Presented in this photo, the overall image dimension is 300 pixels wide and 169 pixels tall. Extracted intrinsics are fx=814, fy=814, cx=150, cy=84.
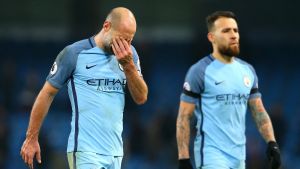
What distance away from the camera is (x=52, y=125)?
1700 cm

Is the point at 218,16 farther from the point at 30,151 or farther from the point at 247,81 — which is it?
the point at 30,151

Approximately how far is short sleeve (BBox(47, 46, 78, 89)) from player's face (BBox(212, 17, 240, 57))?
197 cm

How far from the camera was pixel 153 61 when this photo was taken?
1936cm

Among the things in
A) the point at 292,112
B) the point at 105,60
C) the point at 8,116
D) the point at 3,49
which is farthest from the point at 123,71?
the point at 3,49

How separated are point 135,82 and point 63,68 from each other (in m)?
0.62

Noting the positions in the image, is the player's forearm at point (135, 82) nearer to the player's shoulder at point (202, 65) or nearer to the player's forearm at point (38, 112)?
the player's forearm at point (38, 112)

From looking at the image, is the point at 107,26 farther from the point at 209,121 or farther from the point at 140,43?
the point at 140,43

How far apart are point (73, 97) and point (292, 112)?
38.5ft

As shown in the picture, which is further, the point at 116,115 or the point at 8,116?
the point at 8,116


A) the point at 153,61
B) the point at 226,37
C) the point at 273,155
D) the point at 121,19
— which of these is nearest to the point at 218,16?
the point at 226,37

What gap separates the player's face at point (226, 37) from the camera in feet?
27.0

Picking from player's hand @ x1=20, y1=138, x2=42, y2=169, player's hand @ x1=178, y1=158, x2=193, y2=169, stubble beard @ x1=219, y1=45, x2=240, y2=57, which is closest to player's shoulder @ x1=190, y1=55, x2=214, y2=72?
stubble beard @ x1=219, y1=45, x2=240, y2=57

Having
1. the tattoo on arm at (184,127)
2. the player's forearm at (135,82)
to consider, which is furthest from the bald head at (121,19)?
the tattoo on arm at (184,127)

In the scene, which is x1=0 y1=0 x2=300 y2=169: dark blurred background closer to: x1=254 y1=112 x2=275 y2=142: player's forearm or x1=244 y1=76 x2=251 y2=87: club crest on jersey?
x1=254 y1=112 x2=275 y2=142: player's forearm
